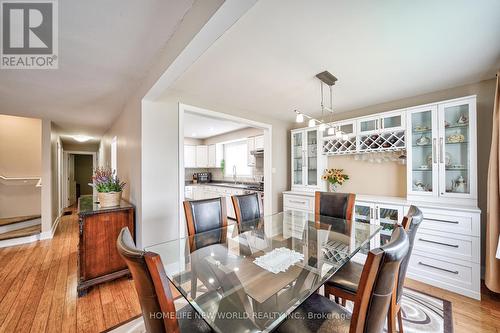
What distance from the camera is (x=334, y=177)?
3.36 m

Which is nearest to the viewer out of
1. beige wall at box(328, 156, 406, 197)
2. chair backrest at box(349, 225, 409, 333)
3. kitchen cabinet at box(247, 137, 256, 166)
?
chair backrest at box(349, 225, 409, 333)

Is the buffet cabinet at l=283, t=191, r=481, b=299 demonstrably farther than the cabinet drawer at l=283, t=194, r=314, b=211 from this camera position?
No

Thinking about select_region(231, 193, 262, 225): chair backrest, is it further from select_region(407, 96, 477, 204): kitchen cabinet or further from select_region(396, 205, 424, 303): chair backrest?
select_region(407, 96, 477, 204): kitchen cabinet

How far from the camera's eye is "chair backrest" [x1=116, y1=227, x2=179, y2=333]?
72cm

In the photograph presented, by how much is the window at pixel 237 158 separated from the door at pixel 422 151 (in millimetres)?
3713

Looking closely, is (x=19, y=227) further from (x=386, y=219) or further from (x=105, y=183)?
(x=386, y=219)

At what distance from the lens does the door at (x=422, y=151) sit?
247 centimetres

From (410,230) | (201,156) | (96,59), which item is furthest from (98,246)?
(201,156)

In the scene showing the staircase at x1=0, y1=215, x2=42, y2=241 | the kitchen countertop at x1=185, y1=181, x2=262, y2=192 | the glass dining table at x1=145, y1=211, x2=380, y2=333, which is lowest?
the staircase at x1=0, y1=215, x2=42, y2=241

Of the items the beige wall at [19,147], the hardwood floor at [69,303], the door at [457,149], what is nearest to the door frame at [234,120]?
the hardwood floor at [69,303]

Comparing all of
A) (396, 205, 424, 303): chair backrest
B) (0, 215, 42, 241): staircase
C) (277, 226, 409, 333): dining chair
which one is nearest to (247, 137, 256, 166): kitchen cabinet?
(396, 205, 424, 303): chair backrest

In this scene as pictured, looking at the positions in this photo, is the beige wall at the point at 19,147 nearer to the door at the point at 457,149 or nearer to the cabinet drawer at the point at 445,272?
the cabinet drawer at the point at 445,272

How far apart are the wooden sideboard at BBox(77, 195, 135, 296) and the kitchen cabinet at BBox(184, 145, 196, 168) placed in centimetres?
405

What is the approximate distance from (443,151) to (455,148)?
0.15m
